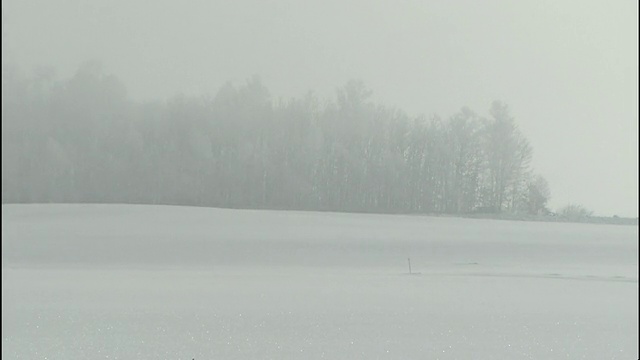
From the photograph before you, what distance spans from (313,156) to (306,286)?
1646mm

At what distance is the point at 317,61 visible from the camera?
5.21m

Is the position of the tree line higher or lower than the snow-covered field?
higher

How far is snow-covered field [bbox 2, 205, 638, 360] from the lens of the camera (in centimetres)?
238

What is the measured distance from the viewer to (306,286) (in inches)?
149

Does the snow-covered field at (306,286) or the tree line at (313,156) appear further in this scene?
the tree line at (313,156)

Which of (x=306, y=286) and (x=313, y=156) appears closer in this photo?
(x=306, y=286)

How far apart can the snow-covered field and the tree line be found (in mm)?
188

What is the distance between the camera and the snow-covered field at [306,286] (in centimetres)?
238

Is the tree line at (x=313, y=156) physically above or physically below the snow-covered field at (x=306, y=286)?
above

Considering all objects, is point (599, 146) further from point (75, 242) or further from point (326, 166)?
point (75, 242)

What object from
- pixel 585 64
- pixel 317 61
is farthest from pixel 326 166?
pixel 585 64

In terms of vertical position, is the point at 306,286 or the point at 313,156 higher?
the point at 313,156

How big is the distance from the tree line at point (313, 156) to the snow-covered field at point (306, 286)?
188mm

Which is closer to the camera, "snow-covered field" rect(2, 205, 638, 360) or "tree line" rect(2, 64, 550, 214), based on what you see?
"snow-covered field" rect(2, 205, 638, 360)
